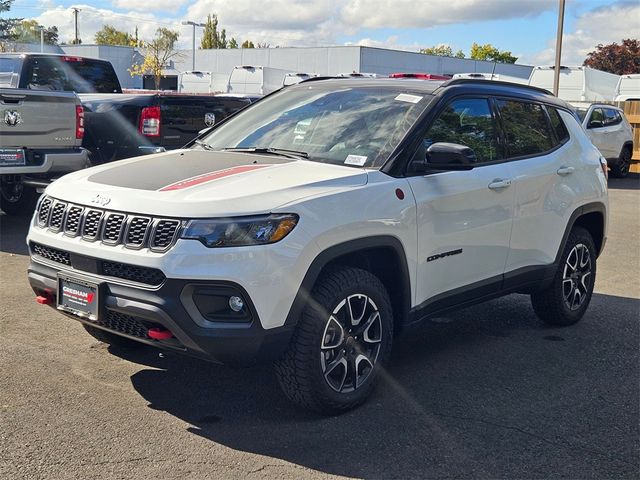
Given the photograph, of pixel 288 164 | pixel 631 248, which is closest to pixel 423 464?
pixel 288 164

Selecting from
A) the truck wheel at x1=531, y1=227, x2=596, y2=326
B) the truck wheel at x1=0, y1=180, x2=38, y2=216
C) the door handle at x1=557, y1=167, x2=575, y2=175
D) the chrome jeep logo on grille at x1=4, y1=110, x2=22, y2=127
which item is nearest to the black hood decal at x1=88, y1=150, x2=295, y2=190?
the door handle at x1=557, y1=167, x2=575, y2=175

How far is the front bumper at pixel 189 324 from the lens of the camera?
146 inches

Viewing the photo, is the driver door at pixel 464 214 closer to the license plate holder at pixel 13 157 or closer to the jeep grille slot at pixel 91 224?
the jeep grille slot at pixel 91 224

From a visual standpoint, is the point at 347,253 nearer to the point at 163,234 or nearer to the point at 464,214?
the point at 163,234

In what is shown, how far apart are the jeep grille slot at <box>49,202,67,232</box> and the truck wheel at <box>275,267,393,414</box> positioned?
1437 millimetres

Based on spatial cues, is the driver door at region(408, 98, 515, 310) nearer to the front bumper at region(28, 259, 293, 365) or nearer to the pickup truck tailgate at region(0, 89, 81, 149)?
the front bumper at region(28, 259, 293, 365)

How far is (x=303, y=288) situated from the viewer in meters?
3.89

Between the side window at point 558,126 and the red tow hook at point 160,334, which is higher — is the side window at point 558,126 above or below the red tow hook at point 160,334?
above

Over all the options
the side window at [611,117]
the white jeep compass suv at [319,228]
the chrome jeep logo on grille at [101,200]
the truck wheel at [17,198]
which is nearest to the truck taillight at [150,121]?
the truck wheel at [17,198]

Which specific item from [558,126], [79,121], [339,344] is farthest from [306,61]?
[339,344]

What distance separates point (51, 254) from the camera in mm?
4320

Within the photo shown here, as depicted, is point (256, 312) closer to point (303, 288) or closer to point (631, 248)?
point (303, 288)

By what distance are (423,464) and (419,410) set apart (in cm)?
66

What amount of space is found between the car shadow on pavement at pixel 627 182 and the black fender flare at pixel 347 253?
15.2m
